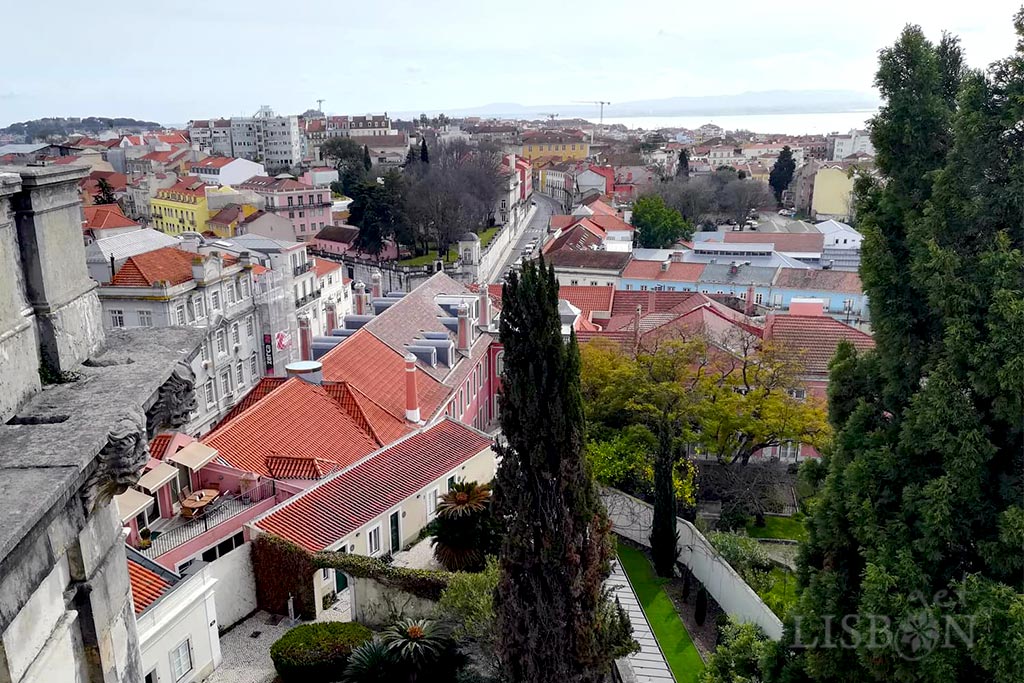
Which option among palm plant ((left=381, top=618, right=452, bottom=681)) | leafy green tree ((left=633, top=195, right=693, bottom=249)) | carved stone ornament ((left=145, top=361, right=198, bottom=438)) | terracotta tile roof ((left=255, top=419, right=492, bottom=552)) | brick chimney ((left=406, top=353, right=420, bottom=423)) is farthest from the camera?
leafy green tree ((left=633, top=195, right=693, bottom=249))

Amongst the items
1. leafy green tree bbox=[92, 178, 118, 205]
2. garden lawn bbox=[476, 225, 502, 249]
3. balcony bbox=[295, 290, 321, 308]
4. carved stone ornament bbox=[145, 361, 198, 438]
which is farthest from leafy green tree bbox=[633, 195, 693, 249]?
carved stone ornament bbox=[145, 361, 198, 438]

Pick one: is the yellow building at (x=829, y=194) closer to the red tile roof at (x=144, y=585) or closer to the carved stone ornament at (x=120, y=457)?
the red tile roof at (x=144, y=585)

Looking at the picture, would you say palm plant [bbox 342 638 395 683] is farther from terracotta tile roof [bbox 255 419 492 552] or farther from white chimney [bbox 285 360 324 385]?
white chimney [bbox 285 360 324 385]

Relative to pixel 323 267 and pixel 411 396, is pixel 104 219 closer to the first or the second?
pixel 323 267

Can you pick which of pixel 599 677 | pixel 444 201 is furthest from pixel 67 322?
pixel 444 201

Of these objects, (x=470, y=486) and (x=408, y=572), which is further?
(x=470, y=486)

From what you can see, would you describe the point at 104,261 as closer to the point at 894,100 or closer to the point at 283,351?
the point at 283,351
